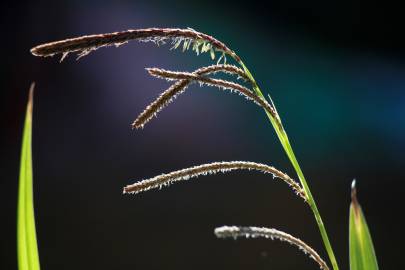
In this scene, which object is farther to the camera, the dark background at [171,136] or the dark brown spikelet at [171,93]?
the dark background at [171,136]

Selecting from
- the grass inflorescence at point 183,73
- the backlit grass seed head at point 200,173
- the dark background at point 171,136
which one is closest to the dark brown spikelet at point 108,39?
the grass inflorescence at point 183,73

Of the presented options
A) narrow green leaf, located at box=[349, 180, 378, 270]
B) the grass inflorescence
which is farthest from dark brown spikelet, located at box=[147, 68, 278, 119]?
narrow green leaf, located at box=[349, 180, 378, 270]

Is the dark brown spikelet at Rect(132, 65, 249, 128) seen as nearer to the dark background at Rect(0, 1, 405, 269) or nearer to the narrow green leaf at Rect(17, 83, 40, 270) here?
the narrow green leaf at Rect(17, 83, 40, 270)

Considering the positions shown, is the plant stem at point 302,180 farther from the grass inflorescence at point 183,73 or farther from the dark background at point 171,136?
the dark background at point 171,136

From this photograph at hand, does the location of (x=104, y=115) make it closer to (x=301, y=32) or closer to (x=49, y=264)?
(x=49, y=264)

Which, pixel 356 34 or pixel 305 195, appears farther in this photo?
pixel 356 34

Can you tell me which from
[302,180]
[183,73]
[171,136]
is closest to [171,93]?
[183,73]

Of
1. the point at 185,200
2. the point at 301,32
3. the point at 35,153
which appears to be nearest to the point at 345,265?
the point at 185,200
